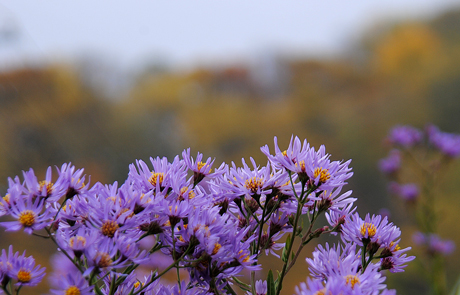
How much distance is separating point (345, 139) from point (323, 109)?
1.93m

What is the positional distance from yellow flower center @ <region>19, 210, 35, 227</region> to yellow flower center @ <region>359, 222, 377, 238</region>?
0.43 m

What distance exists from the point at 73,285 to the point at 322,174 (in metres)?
0.34

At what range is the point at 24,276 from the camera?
20.9 inches

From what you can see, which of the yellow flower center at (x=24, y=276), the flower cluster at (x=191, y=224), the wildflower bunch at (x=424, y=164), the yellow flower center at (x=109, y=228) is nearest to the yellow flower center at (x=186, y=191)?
the flower cluster at (x=191, y=224)

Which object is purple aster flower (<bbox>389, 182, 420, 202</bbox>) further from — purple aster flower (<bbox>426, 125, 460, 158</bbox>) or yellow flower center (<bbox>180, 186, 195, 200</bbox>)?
yellow flower center (<bbox>180, 186, 195, 200</bbox>)

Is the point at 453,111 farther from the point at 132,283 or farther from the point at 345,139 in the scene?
the point at 132,283

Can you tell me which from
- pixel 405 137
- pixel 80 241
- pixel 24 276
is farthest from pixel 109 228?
pixel 405 137

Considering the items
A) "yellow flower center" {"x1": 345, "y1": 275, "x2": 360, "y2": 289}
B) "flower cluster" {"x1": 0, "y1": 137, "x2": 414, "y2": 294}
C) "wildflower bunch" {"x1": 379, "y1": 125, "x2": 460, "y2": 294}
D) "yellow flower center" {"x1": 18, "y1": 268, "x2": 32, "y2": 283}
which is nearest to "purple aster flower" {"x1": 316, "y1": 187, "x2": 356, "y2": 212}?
"flower cluster" {"x1": 0, "y1": 137, "x2": 414, "y2": 294}

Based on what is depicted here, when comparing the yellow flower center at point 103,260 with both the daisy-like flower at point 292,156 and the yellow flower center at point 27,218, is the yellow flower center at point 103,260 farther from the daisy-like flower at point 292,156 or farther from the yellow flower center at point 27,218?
the daisy-like flower at point 292,156

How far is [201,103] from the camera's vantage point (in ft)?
47.0

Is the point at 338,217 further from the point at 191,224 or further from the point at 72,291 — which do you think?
the point at 72,291

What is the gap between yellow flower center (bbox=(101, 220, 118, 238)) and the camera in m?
0.50

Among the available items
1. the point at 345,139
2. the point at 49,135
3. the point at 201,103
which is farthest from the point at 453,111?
the point at 49,135

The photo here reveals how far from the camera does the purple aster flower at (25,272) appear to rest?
53 cm
